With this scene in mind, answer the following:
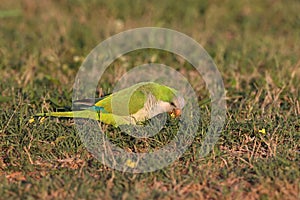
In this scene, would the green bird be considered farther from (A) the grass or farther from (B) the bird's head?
(A) the grass

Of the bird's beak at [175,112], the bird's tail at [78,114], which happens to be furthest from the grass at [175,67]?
the bird's beak at [175,112]

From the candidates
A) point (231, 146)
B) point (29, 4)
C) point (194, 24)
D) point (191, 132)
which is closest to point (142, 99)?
point (191, 132)

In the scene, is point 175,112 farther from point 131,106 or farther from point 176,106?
point 131,106

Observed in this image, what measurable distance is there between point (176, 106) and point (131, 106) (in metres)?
0.38

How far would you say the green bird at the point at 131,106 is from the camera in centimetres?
453

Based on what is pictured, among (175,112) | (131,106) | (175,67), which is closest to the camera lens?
(131,106)

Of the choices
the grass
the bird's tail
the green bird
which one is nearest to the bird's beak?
the green bird

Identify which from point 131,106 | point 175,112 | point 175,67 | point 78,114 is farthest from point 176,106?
point 175,67

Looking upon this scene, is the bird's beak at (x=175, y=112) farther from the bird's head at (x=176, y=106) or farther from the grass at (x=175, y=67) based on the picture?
the grass at (x=175, y=67)

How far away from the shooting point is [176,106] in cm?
461

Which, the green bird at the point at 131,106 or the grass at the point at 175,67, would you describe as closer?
the grass at the point at 175,67

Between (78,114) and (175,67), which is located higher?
(175,67)

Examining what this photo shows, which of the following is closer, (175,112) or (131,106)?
(131,106)

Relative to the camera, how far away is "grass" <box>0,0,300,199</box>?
3816 mm
